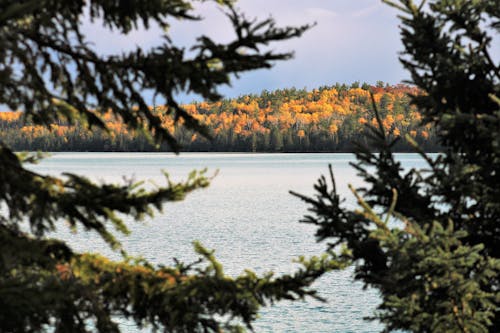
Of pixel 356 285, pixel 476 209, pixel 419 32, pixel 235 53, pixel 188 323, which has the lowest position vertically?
pixel 356 285

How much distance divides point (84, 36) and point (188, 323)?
8.49 feet

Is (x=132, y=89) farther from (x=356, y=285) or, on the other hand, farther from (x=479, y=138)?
(x=356, y=285)

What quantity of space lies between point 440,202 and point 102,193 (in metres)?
3.35

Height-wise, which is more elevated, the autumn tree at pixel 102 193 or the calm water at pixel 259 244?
the autumn tree at pixel 102 193

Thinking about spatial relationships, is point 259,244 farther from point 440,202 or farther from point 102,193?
point 102,193

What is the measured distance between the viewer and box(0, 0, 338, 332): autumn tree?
186 inches

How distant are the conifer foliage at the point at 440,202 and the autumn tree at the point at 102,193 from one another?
0.67m

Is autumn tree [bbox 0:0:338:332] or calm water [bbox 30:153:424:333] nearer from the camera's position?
autumn tree [bbox 0:0:338:332]

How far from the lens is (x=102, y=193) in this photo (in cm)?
489

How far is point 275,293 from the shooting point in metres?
5.61

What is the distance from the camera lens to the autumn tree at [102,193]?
4734mm

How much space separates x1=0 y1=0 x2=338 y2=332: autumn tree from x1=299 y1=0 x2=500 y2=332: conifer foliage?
26.5 inches

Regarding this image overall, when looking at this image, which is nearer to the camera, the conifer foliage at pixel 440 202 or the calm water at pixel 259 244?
the conifer foliage at pixel 440 202

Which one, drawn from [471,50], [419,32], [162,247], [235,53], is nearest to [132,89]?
[235,53]
